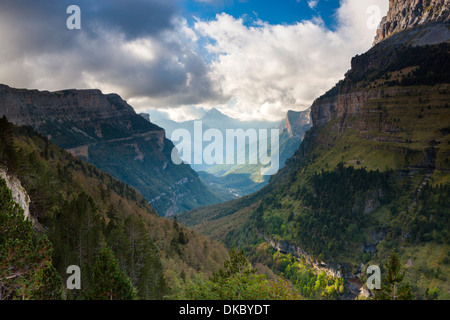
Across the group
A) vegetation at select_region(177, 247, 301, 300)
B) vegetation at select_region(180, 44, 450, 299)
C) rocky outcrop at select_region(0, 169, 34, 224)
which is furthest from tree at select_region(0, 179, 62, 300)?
vegetation at select_region(180, 44, 450, 299)

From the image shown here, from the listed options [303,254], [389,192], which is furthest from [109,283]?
[389,192]

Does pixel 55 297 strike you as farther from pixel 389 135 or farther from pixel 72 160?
pixel 389 135

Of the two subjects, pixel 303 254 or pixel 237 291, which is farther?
pixel 303 254

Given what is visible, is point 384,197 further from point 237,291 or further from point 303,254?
point 237,291

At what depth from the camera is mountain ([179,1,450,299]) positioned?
11356cm

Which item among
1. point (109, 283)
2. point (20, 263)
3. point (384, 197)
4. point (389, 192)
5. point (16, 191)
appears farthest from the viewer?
point (384, 197)

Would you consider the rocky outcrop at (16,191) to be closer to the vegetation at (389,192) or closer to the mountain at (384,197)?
the mountain at (384,197)

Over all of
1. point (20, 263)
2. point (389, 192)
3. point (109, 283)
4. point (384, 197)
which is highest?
point (389, 192)

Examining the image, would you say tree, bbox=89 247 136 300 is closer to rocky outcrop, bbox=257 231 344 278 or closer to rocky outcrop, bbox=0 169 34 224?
rocky outcrop, bbox=0 169 34 224

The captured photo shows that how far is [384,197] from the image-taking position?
140 metres

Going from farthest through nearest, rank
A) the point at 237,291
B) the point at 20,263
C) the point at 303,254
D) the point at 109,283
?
the point at 303,254 → the point at 109,283 → the point at 20,263 → the point at 237,291

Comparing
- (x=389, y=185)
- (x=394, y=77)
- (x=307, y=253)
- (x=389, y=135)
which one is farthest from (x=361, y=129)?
(x=307, y=253)
